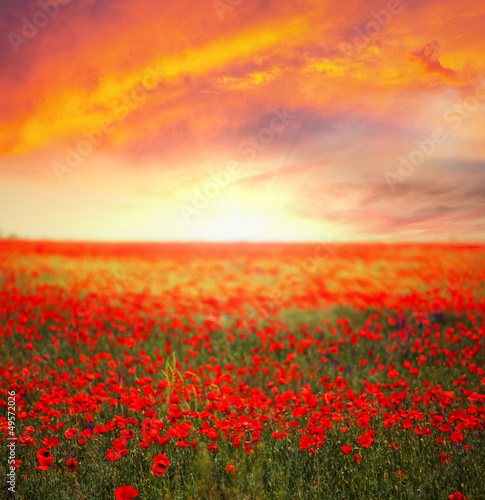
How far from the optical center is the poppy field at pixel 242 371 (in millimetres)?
3225

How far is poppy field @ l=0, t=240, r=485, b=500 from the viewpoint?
322cm

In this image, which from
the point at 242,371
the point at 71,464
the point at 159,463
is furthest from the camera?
the point at 242,371

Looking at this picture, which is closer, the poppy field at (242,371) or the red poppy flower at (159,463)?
the red poppy flower at (159,463)

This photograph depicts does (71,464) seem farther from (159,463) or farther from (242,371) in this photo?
(242,371)

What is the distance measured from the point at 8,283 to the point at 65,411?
7.17 metres

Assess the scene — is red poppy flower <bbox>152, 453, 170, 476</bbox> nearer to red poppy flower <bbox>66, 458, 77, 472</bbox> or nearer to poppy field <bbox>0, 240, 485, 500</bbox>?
poppy field <bbox>0, 240, 485, 500</bbox>

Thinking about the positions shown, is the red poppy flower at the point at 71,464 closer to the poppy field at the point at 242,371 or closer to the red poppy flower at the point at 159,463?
the poppy field at the point at 242,371

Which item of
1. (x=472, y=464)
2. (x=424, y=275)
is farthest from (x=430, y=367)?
(x=424, y=275)

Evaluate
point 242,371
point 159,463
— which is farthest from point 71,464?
point 242,371

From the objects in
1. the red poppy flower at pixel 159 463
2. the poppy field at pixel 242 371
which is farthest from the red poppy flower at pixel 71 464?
the red poppy flower at pixel 159 463

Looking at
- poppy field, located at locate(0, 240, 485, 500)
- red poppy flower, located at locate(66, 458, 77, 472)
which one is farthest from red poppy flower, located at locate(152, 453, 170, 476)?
red poppy flower, located at locate(66, 458, 77, 472)

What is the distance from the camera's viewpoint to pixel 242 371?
5070 mm

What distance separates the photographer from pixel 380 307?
9.50 metres

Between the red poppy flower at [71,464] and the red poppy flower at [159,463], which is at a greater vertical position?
the red poppy flower at [159,463]
